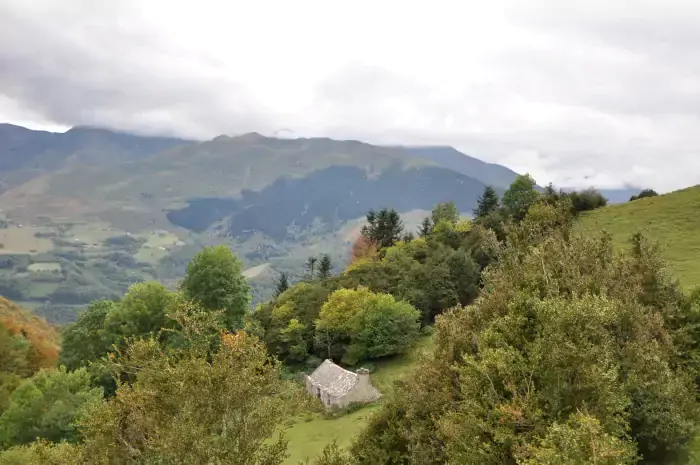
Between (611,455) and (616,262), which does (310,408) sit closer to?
(616,262)

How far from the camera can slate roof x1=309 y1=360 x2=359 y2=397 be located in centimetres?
4638

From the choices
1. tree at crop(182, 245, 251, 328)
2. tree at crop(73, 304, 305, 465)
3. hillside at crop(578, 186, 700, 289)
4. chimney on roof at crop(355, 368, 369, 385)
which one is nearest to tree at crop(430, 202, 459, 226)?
hillside at crop(578, 186, 700, 289)

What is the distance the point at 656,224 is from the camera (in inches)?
2616

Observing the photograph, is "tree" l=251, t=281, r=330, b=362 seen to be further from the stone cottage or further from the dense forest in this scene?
the dense forest

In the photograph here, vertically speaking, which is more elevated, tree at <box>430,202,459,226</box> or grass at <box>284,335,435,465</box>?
tree at <box>430,202,459,226</box>

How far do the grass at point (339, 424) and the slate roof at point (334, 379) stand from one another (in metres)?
2.32

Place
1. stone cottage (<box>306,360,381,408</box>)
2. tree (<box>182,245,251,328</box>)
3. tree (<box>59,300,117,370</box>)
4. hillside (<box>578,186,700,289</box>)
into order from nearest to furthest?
stone cottage (<box>306,360,381,408</box>) < hillside (<box>578,186,700,289</box>) < tree (<box>182,245,251,328</box>) < tree (<box>59,300,117,370</box>)

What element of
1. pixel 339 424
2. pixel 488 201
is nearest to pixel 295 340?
pixel 339 424

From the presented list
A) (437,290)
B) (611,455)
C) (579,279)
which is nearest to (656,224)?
(437,290)

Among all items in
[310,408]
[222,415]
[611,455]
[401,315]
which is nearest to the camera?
[611,455]

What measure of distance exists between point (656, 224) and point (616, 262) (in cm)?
4403

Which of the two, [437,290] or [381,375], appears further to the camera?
[437,290]

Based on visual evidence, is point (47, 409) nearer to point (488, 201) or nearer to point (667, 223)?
point (667, 223)

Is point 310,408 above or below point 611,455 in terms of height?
below
